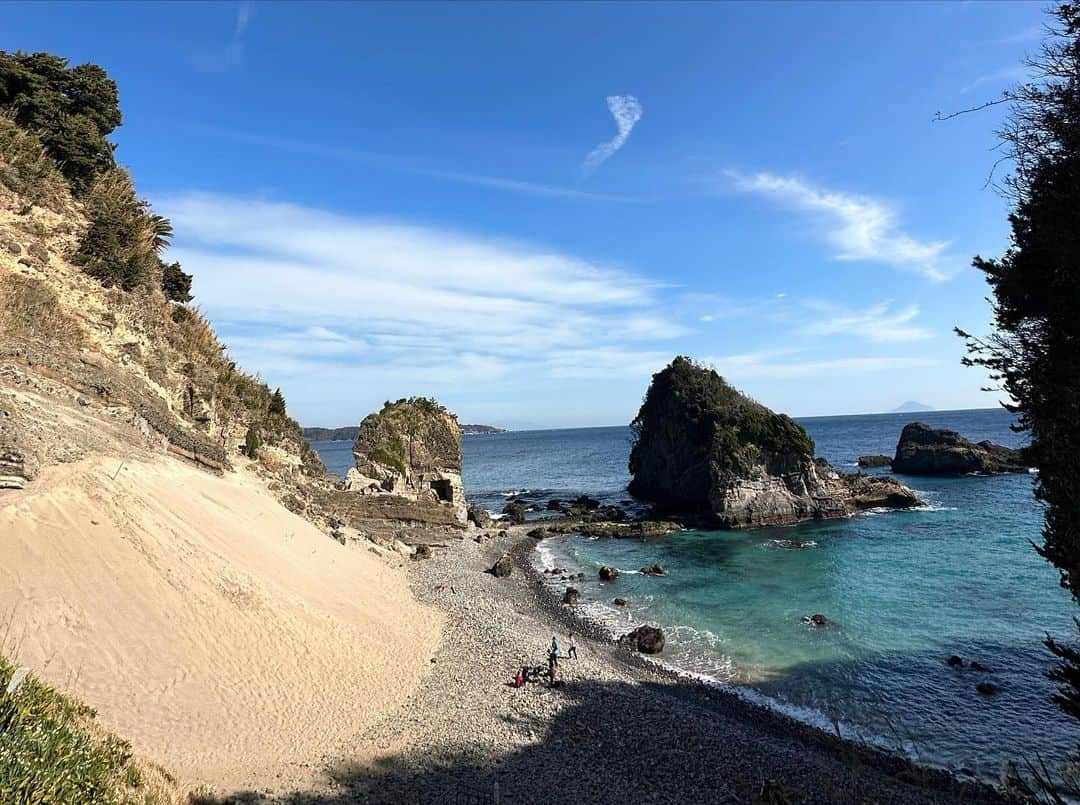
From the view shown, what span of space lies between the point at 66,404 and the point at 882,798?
25341 mm

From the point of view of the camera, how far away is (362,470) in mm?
41031

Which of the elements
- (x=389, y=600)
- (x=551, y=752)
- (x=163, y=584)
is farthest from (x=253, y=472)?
(x=551, y=752)

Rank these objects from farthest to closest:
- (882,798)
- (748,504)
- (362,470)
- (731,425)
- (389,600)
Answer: (731,425) → (748,504) → (362,470) → (389,600) → (882,798)

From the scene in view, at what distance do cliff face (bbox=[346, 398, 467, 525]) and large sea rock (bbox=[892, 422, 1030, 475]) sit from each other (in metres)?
65.3

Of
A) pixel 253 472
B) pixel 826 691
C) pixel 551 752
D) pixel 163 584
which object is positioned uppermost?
pixel 253 472

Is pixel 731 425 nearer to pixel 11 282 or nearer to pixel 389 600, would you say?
pixel 389 600

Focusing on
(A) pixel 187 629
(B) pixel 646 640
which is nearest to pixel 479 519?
(B) pixel 646 640

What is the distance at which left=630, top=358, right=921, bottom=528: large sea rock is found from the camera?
49.0 meters

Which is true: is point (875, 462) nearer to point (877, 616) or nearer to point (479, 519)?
point (479, 519)

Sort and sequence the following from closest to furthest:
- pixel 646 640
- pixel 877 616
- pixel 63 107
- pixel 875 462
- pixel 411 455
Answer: pixel 646 640 < pixel 877 616 < pixel 63 107 < pixel 411 455 < pixel 875 462

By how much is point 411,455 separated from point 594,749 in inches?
1379

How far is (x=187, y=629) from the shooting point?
13547 millimetres

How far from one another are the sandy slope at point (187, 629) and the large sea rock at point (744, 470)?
1420 inches

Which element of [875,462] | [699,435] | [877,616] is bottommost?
[877,616]
